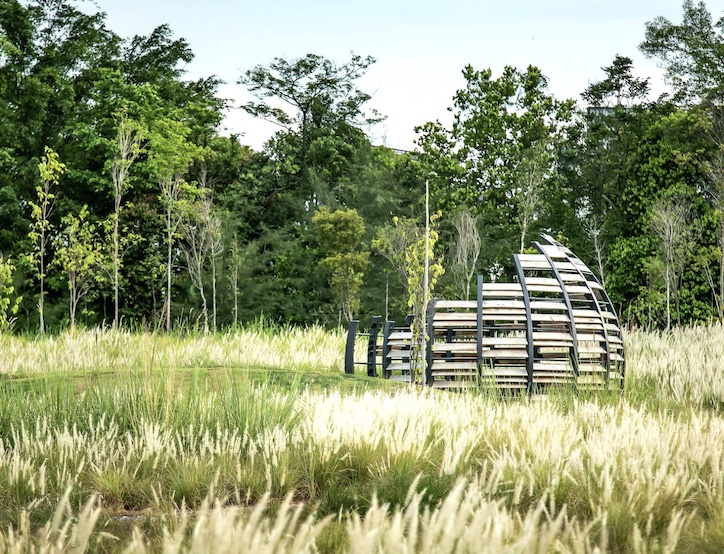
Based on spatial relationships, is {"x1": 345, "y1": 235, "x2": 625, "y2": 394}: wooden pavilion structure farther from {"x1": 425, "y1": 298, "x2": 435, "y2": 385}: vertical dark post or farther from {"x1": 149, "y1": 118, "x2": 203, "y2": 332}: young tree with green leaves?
{"x1": 149, "y1": 118, "x2": 203, "y2": 332}: young tree with green leaves

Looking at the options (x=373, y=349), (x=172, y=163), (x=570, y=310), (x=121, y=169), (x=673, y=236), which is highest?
(x=172, y=163)

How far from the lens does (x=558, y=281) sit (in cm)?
823

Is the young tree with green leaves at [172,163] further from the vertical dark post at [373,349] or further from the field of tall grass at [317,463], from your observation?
the field of tall grass at [317,463]

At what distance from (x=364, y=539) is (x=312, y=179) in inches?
1072

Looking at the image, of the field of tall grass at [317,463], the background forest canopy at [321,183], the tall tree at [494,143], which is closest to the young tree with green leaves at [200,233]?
the background forest canopy at [321,183]

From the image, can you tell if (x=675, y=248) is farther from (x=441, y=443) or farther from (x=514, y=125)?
(x=441, y=443)

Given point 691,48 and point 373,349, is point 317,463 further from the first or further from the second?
point 691,48

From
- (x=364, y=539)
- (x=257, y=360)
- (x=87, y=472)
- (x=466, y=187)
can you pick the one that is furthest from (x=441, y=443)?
(x=466, y=187)

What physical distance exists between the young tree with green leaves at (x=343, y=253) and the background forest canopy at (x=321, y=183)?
0.25 feet

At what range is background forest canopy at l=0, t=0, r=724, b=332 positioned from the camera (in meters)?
24.5

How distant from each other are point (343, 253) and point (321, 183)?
410 centimetres

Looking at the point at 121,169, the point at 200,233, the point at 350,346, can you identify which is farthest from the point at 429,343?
the point at 200,233

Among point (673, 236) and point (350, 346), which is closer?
point (350, 346)

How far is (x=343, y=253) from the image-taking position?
82.5 feet
